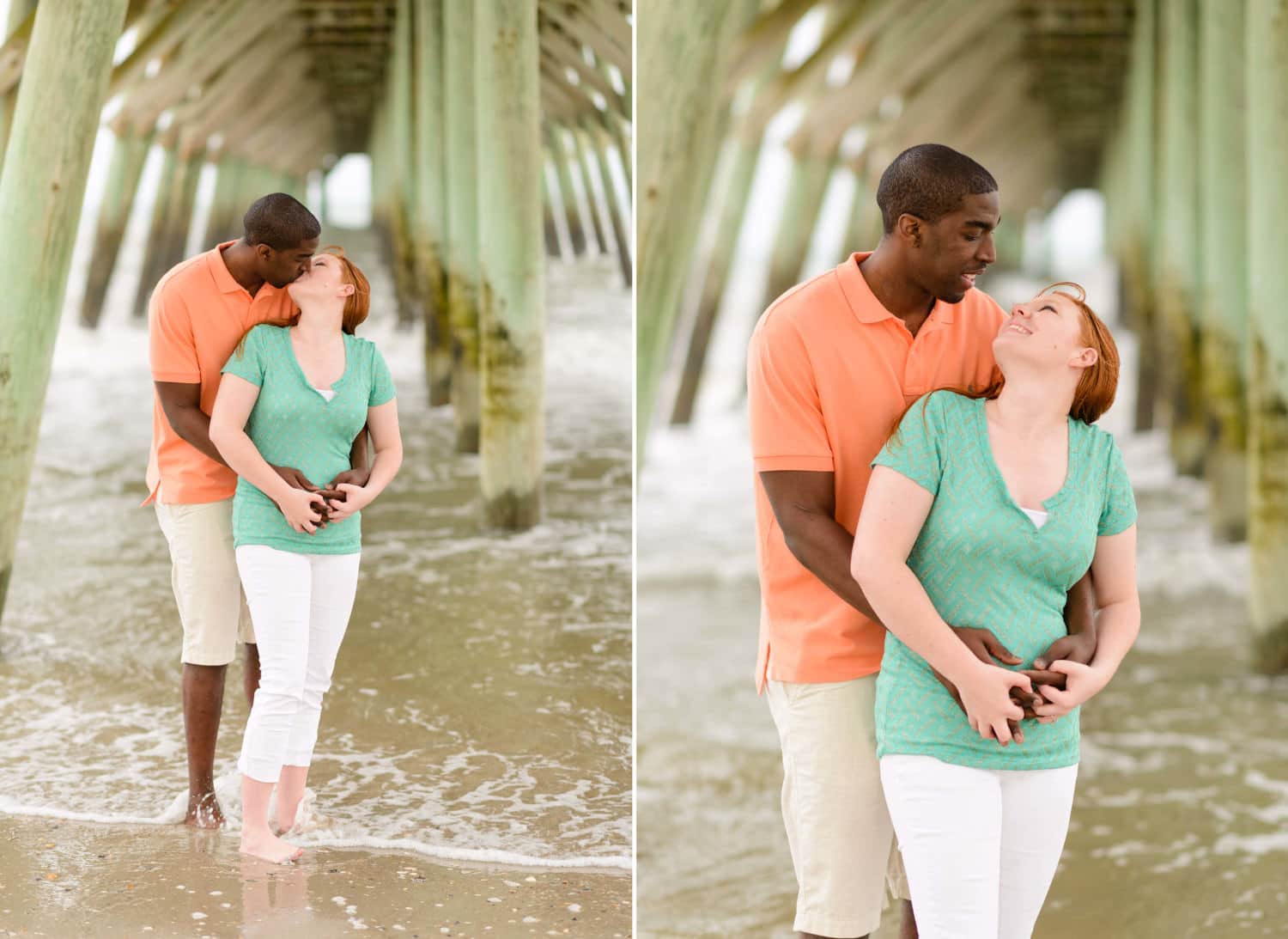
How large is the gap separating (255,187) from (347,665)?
183 cm

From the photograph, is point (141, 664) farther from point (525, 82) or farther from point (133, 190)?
point (133, 190)

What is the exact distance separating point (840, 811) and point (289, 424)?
1.34m

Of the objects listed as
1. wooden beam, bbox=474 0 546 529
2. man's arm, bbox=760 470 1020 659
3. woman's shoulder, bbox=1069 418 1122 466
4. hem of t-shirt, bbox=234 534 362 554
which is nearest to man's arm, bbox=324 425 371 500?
hem of t-shirt, bbox=234 534 362 554

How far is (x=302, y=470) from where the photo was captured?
8.87 feet

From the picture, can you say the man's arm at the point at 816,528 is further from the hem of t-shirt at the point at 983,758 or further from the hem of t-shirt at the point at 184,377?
the hem of t-shirt at the point at 184,377

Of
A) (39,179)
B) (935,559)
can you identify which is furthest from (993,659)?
(39,179)

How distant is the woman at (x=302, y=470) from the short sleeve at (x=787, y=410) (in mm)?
1085

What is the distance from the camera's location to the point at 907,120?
47.6ft

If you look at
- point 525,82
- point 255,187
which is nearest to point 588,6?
point 525,82

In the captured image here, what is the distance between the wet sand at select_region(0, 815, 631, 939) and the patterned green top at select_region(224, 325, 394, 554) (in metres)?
0.68

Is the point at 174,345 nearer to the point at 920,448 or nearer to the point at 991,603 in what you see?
the point at 920,448

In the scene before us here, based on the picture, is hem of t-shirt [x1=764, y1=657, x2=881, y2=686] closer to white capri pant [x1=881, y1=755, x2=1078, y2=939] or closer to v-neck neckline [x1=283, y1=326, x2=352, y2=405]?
white capri pant [x1=881, y1=755, x2=1078, y2=939]

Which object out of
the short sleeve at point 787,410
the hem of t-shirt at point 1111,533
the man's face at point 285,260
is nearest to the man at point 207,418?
the man's face at point 285,260

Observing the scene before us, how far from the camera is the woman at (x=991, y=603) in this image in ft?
5.85
